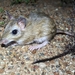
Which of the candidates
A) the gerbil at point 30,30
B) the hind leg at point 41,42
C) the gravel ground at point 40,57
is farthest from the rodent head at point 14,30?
the hind leg at point 41,42

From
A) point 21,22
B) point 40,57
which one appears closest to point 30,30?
point 21,22

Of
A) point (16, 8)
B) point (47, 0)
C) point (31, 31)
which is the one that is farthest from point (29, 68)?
point (47, 0)

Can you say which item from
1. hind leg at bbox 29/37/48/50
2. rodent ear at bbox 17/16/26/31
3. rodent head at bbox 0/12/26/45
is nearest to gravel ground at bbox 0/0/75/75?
hind leg at bbox 29/37/48/50

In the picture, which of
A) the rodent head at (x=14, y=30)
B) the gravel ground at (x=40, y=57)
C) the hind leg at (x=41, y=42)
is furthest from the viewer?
the hind leg at (x=41, y=42)

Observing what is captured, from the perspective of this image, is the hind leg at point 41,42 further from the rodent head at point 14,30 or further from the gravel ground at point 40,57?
the rodent head at point 14,30

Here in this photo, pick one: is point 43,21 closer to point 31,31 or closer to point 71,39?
point 31,31

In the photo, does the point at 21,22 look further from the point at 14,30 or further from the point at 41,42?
the point at 41,42

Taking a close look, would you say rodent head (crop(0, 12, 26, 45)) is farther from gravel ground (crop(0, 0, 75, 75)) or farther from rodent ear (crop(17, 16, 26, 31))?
gravel ground (crop(0, 0, 75, 75))
